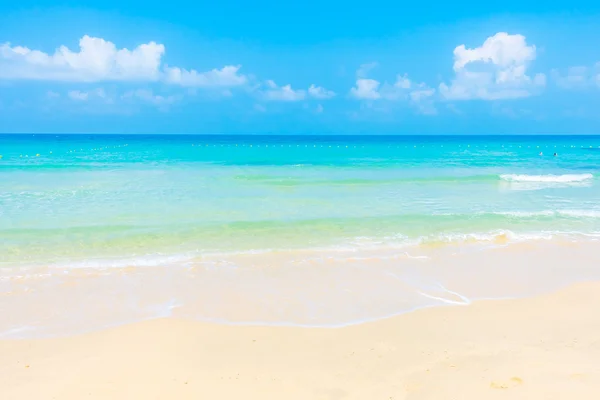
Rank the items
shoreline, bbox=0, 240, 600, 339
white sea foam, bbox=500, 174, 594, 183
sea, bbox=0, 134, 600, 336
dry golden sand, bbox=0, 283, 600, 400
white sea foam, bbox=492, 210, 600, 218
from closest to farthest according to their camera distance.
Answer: dry golden sand, bbox=0, 283, 600, 400 < shoreline, bbox=0, 240, 600, 339 < sea, bbox=0, 134, 600, 336 < white sea foam, bbox=492, 210, 600, 218 < white sea foam, bbox=500, 174, 594, 183

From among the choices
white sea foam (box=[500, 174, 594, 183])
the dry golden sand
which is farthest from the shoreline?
white sea foam (box=[500, 174, 594, 183])

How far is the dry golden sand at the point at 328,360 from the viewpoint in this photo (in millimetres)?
5023

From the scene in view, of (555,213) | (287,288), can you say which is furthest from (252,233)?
(555,213)

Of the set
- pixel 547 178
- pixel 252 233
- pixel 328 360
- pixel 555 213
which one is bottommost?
pixel 328 360

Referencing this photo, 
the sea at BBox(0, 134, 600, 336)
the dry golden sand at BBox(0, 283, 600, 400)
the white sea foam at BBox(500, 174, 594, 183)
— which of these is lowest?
the dry golden sand at BBox(0, 283, 600, 400)

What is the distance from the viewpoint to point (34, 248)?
10828 millimetres

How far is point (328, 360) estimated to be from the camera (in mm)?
5707

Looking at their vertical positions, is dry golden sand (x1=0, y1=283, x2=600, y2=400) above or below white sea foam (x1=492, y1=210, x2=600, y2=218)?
below

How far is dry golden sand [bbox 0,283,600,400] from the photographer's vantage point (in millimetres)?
5023

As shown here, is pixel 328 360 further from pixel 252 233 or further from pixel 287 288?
pixel 252 233

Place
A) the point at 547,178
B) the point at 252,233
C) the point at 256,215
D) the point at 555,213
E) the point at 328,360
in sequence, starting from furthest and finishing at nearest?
the point at 547,178, the point at 555,213, the point at 256,215, the point at 252,233, the point at 328,360

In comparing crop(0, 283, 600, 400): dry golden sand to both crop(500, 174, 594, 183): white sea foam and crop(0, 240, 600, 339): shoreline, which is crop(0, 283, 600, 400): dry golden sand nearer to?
crop(0, 240, 600, 339): shoreline

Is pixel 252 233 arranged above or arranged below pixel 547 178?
below

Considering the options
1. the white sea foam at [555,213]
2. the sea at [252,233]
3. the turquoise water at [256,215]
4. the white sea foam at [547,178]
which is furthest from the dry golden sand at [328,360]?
the white sea foam at [547,178]
